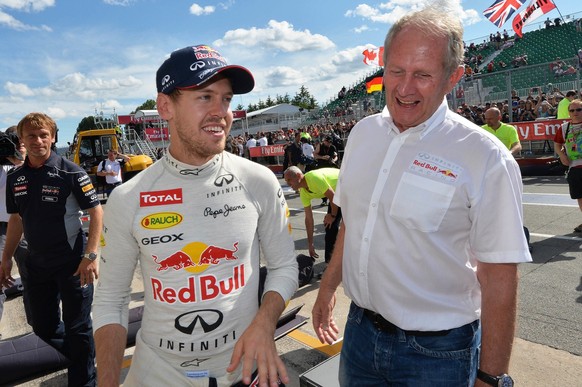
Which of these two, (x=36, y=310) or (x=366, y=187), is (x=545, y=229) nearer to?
(x=366, y=187)

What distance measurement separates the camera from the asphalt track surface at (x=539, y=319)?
3215mm

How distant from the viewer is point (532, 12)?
1519 centimetres

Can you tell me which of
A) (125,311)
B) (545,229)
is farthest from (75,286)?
(545,229)

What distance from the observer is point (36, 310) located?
126 inches

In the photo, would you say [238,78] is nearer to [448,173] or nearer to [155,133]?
[448,173]

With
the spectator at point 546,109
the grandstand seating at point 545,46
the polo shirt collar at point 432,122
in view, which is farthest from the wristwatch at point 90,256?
the grandstand seating at point 545,46

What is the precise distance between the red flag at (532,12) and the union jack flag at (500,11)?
0.34m

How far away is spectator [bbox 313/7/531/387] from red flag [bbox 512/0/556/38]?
15937mm

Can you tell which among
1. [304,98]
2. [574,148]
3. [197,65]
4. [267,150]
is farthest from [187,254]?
[304,98]

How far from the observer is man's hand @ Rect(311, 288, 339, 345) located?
2109 mm

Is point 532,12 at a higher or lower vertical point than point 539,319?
higher

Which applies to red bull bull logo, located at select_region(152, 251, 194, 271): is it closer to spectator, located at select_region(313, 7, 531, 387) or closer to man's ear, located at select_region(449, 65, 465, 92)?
spectator, located at select_region(313, 7, 531, 387)

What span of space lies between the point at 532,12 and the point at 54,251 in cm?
1734

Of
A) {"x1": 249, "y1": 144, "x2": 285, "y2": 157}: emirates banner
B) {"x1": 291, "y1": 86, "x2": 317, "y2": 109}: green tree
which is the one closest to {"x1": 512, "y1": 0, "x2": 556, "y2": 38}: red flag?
{"x1": 249, "y1": 144, "x2": 285, "y2": 157}: emirates banner
